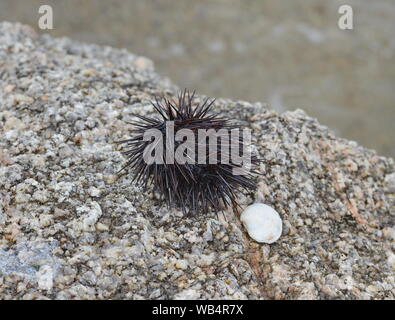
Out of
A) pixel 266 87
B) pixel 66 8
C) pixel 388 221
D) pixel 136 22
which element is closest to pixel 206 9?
pixel 136 22

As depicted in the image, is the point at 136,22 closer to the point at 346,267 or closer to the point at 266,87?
the point at 266,87
